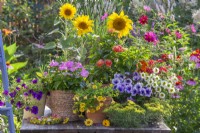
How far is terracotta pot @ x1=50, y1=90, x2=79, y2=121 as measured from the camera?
3.68 m

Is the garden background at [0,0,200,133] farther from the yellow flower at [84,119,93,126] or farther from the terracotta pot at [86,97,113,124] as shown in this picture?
the yellow flower at [84,119,93,126]

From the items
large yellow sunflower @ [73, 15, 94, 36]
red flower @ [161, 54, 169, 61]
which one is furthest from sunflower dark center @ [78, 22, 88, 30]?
red flower @ [161, 54, 169, 61]

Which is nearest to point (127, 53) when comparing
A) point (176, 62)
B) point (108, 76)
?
point (108, 76)

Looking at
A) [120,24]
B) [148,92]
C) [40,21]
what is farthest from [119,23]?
[40,21]

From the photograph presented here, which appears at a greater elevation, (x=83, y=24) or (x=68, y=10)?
(x=68, y=10)

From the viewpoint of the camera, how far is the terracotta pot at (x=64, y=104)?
3.68 meters

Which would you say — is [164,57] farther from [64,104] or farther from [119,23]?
[64,104]

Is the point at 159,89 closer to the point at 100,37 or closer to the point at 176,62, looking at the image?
the point at 100,37

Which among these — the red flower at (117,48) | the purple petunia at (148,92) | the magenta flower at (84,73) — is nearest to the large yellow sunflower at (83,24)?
the red flower at (117,48)

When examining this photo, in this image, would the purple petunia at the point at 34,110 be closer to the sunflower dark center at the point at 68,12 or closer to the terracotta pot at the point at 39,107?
the terracotta pot at the point at 39,107

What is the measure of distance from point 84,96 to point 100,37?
58 cm

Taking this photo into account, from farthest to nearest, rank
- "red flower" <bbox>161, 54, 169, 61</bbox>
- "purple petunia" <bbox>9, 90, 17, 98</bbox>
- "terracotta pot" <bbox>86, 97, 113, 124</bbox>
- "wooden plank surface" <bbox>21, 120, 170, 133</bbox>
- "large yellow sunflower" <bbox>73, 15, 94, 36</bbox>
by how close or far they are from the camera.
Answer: "red flower" <bbox>161, 54, 169, 61</bbox> < "purple petunia" <bbox>9, 90, 17, 98</bbox> < "large yellow sunflower" <bbox>73, 15, 94, 36</bbox> < "terracotta pot" <bbox>86, 97, 113, 124</bbox> < "wooden plank surface" <bbox>21, 120, 170, 133</bbox>

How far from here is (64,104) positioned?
368cm

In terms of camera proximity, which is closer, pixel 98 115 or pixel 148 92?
pixel 98 115
